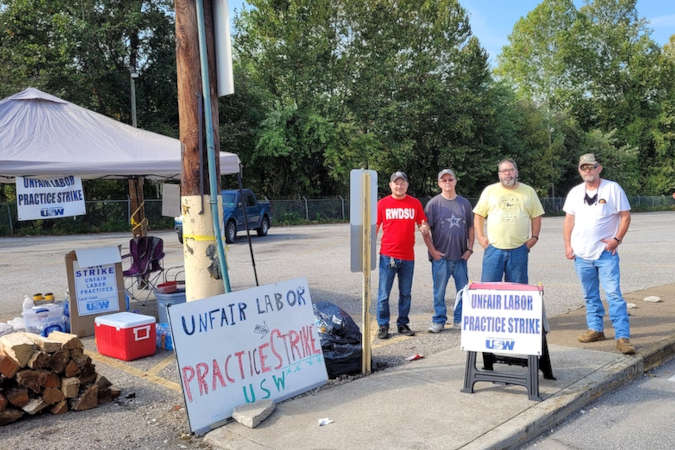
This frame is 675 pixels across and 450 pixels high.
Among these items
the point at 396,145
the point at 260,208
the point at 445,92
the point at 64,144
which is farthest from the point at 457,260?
the point at 445,92

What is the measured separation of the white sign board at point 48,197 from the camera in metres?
6.19

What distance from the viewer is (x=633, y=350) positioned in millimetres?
5352

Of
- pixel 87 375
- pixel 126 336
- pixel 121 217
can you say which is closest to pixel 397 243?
pixel 126 336

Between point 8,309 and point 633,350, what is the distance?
8.25 metres

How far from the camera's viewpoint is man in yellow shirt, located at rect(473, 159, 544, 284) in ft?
19.5

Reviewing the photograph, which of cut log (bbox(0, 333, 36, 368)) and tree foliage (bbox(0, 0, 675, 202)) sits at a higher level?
tree foliage (bbox(0, 0, 675, 202))

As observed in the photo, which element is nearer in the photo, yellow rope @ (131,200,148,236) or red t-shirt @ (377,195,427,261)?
red t-shirt @ (377,195,427,261)

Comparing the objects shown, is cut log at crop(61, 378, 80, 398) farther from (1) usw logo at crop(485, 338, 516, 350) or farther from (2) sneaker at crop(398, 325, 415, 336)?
(2) sneaker at crop(398, 325, 415, 336)

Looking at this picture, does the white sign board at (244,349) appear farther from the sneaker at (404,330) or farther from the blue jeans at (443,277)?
the blue jeans at (443,277)

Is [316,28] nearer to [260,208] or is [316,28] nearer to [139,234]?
[260,208]

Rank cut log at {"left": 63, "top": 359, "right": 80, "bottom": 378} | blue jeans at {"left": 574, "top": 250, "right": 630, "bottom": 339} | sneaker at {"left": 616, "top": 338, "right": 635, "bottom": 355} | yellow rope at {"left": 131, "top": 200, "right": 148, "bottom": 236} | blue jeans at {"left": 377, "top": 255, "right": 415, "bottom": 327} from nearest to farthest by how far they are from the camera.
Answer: cut log at {"left": 63, "top": 359, "right": 80, "bottom": 378}, sneaker at {"left": 616, "top": 338, "right": 635, "bottom": 355}, blue jeans at {"left": 574, "top": 250, "right": 630, "bottom": 339}, blue jeans at {"left": 377, "top": 255, "right": 415, "bottom": 327}, yellow rope at {"left": 131, "top": 200, "right": 148, "bottom": 236}

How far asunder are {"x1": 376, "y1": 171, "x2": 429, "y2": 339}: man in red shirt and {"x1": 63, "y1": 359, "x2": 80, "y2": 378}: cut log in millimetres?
3104

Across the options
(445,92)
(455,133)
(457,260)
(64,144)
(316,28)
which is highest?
(316,28)

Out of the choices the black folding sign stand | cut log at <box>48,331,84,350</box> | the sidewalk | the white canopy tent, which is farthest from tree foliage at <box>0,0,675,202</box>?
the black folding sign stand
